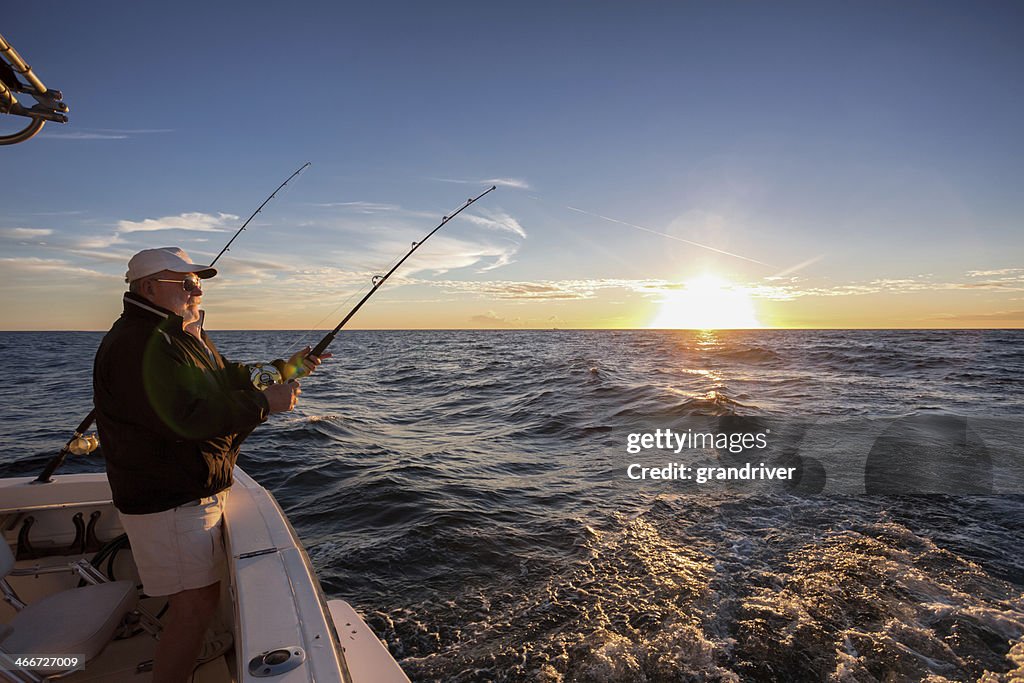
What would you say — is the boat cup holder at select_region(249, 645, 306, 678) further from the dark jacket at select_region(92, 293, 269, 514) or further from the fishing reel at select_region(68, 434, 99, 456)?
the fishing reel at select_region(68, 434, 99, 456)

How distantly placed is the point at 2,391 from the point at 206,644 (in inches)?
818

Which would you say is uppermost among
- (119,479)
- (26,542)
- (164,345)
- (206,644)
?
(164,345)

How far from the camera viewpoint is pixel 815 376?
20703 mm

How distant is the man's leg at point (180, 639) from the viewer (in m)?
2.26

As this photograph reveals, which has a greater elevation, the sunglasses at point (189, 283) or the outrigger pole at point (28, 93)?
the outrigger pole at point (28, 93)

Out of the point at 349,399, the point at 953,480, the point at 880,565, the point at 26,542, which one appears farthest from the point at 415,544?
the point at 349,399

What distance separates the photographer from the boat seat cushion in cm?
230

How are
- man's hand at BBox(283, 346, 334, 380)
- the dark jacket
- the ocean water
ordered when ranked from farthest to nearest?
the ocean water, man's hand at BBox(283, 346, 334, 380), the dark jacket

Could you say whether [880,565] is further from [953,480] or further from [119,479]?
[119,479]

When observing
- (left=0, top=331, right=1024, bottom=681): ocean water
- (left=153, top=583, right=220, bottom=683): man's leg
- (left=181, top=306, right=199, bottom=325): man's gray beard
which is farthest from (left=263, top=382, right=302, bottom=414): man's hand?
(left=0, top=331, right=1024, bottom=681): ocean water

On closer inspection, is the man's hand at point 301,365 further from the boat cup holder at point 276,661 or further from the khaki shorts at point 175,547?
the boat cup holder at point 276,661

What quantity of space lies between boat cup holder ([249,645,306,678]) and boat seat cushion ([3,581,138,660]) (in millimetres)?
1239

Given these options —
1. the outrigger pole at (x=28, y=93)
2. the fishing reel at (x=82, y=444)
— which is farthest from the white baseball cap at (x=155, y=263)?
the fishing reel at (x=82, y=444)

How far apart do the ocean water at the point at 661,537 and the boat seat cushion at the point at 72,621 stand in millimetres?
1893
